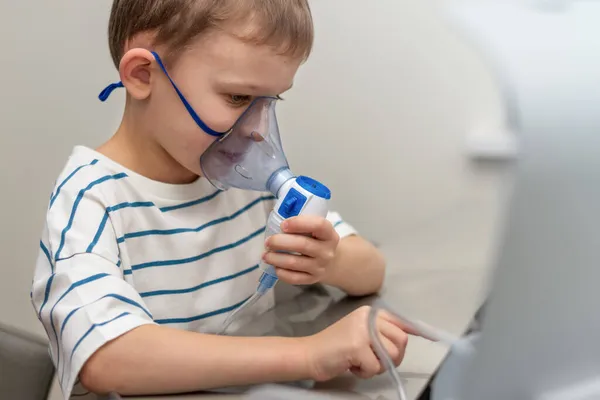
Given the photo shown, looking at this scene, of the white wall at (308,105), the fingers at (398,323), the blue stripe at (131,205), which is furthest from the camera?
the white wall at (308,105)

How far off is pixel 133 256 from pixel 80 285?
0.40ft

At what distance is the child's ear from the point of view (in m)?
0.69

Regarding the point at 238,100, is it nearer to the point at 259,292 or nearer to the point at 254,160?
the point at 254,160

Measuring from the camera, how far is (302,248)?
0.65m

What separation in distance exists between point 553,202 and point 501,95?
62mm

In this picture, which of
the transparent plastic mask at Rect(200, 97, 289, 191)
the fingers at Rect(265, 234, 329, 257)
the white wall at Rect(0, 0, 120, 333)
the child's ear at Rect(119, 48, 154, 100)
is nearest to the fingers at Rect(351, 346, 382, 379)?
the fingers at Rect(265, 234, 329, 257)

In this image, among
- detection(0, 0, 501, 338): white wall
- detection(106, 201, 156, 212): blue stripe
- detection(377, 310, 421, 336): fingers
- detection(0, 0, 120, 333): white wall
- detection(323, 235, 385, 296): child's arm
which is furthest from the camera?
detection(0, 0, 120, 333): white wall

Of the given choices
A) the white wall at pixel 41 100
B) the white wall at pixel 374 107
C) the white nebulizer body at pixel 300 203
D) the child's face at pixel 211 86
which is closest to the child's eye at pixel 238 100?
the child's face at pixel 211 86

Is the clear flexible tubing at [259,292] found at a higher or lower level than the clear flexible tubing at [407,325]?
lower

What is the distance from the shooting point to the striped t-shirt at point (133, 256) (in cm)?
58

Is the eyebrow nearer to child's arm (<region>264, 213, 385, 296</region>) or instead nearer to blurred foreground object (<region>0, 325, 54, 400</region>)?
child's arm (<region>264, 213, 385, 296</region>)

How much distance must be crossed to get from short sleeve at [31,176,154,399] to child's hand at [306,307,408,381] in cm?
16

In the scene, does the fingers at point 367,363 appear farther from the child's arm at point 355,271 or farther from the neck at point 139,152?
the neck at point 139,152

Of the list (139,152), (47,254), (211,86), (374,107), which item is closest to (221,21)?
(211,86)
